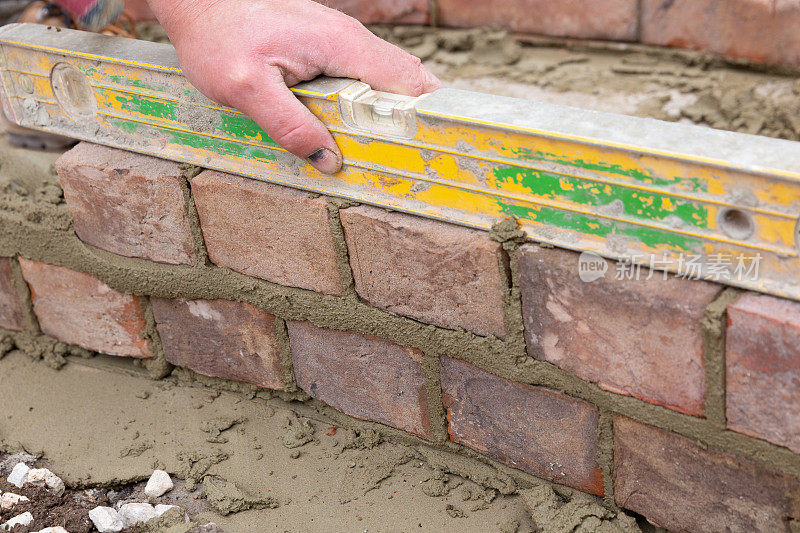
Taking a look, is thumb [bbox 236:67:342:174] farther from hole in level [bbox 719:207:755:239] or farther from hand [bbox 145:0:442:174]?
hole in level [bbox 719:207:755:239]

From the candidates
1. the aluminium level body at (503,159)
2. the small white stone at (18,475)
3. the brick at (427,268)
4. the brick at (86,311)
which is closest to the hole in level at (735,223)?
the aluminium level body at (503,159)

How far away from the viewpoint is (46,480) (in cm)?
206

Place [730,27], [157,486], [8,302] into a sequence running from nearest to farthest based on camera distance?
[157,486]
[8,302]
[730,27]

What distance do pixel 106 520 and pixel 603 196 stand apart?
1245 millimetres

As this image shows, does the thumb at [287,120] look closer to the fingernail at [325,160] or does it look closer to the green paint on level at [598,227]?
the fingernail at [325,160]

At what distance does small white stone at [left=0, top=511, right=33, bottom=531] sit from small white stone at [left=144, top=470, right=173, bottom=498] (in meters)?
0.25

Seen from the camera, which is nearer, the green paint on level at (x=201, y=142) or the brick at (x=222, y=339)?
the green paint on level at (x=201, y=142)

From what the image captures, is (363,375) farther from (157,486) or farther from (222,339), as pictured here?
(157,486)

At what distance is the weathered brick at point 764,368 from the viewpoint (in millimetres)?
1417

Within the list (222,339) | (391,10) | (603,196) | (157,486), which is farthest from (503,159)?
(391,10)

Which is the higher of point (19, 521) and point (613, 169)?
point (613, 169)

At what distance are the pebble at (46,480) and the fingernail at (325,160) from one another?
3.17 feet

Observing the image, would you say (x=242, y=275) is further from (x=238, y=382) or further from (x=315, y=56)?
(x=315, y=56)

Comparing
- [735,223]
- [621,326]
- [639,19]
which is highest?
[735,223]
